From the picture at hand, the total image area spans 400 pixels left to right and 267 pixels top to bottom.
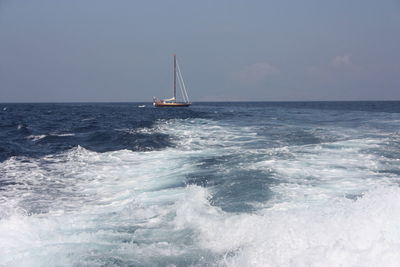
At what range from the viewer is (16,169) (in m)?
12.2

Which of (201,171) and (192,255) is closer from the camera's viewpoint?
(192,255)

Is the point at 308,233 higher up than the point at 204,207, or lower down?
higher up

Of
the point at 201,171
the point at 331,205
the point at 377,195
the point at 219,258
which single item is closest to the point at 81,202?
the point at 201,171

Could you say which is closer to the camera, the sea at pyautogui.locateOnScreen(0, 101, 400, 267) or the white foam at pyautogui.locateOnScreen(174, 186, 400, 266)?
the white foam at pyautogui.locateOnScreen(174, 186, 400, 266)

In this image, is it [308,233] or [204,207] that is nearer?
[308,233]

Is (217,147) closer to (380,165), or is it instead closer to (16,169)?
(380,165)

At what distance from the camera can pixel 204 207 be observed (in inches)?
286

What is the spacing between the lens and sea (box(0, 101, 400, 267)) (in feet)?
16.4

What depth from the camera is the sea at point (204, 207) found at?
196 inches

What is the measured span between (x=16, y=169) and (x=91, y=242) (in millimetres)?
8103

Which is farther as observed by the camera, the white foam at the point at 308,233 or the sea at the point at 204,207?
the sea at the point at 204,207

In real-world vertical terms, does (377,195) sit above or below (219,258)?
above

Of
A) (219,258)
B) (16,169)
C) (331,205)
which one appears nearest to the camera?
(219,258)

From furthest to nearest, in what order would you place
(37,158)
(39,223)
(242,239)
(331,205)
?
(37,158), (331,205), (39,223), (242,239)
